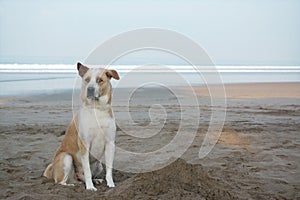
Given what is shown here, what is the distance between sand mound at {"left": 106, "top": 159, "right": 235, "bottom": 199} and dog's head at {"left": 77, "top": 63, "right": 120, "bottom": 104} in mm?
1016

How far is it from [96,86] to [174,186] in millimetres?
1432

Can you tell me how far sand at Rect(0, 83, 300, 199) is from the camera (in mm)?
3984

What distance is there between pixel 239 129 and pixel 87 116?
4.39 meters

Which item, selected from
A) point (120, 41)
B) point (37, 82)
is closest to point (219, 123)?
point (120, 41)

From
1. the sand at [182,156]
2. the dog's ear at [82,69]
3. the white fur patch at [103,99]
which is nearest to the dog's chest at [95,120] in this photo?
the white fur patch at [103,99]

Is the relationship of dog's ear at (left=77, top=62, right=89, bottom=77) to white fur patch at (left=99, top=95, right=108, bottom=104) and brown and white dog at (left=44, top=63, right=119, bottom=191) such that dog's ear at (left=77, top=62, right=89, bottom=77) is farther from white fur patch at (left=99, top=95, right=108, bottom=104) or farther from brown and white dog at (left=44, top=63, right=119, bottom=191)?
white fur patch at (left=99, top=95, right=108, bottom=104)

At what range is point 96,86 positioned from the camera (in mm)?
4371

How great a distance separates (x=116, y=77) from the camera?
15.2 ft

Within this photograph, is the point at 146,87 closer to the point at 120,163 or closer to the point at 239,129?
the point at 239,129

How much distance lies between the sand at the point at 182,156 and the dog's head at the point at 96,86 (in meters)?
0.99

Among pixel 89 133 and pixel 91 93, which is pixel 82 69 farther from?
pixel 89 133

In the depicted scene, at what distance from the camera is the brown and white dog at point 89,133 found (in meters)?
4.41

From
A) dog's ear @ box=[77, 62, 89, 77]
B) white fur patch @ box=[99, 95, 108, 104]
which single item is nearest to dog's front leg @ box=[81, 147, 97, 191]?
white fur patch @ box=[99, 95, 108, 104]

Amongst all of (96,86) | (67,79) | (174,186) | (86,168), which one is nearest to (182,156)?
(86,168)
